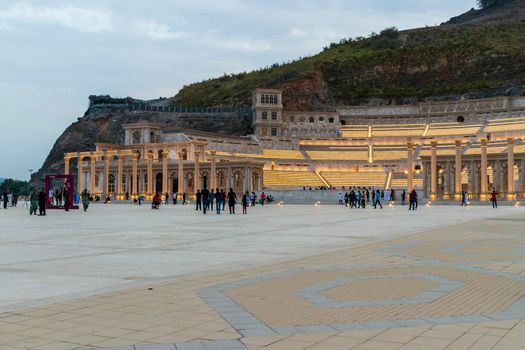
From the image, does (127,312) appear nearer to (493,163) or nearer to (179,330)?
(179,330)

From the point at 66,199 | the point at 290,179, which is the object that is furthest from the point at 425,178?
the point at 66,199

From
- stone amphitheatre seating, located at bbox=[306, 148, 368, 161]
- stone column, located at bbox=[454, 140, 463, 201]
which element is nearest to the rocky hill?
stone amphitheatre seating, located at bbox=[306, 148, 368, 161]

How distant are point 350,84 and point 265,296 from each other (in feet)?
446

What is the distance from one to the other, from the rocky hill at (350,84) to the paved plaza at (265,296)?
9877 cm

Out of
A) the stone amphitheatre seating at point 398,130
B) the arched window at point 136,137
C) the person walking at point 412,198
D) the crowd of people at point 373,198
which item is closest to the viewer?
the person walking at point 412,198

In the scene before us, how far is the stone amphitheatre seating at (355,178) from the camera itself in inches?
3381

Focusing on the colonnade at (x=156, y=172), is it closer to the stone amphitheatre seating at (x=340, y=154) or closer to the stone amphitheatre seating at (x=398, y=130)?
the stone amphitheatre seating at (x=340, y=154)

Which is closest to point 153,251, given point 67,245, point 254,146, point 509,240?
point 67,245

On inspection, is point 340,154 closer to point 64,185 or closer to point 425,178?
point 425,178

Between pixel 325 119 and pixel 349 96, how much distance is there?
1029 inches

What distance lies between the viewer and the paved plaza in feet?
21.4

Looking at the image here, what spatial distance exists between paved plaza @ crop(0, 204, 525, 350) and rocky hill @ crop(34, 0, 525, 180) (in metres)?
98.8

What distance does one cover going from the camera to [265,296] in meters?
8.91

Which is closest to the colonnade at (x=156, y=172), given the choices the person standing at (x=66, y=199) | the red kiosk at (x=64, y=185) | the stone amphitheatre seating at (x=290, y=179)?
the stone amphitheatre seating at (x=290, y=179)
